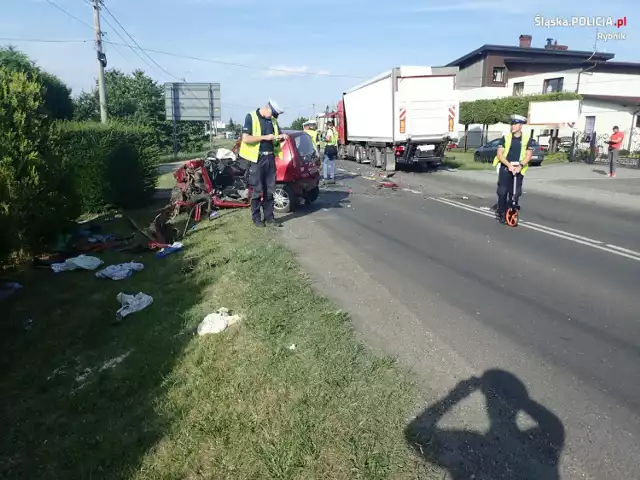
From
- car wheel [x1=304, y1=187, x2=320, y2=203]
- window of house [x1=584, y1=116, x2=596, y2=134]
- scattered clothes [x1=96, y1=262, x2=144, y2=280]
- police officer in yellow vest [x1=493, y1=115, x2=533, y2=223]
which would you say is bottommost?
scattered clothes [x1=96, y1=262, x2=144, y2=280]

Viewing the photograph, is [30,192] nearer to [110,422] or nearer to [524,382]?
[110,422]

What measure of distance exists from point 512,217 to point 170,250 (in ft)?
20.4

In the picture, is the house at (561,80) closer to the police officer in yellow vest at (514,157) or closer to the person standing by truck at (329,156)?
the person standing by truck at (329,156)

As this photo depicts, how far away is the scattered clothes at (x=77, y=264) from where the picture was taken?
775cm

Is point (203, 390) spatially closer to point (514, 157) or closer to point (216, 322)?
point (216, 322)

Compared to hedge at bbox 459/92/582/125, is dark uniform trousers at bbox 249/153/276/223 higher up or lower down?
lower down

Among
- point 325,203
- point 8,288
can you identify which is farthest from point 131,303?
point 325,203

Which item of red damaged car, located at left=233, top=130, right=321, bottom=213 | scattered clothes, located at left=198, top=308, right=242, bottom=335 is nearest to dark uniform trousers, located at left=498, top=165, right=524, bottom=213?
red damaged car, located at left=233, top=130, right=321, bottom=213

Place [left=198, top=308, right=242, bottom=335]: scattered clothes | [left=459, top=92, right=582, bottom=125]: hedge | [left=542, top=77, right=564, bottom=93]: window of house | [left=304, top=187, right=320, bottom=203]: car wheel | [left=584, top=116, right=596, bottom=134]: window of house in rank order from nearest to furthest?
1. [left=198, top=308, right=242, bottom=335]: scattered clothes
2. [left=304, top=187, right=320, bottom=203]: car wheel
3. [left=584, top=116, right=596, bottom=134]: window of house
4. [left=459, top=92, right=582, bottom=125]: hedge
5. [left=542, top=77, right=564, bottom=93]: window of house

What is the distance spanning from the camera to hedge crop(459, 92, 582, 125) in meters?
30.3

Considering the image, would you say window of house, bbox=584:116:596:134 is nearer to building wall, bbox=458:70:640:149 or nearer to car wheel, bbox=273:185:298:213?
building wall, bbox=458:70:640:149

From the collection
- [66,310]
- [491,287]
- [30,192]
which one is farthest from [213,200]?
[491,287]

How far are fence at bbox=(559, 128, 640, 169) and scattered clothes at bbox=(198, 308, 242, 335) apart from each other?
24.1 meters

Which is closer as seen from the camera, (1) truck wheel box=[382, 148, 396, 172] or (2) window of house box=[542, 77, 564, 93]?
(1) truck wheel box=[382, 148, 396, 172]
